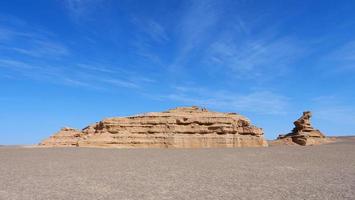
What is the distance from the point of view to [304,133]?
5838 centimetres

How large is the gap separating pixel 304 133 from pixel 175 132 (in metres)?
23.0

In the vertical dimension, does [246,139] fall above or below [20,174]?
above

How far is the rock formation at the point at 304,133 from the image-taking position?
57.6 meters

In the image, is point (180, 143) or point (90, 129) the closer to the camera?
point (180, 143)

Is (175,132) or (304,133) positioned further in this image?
(304,133)

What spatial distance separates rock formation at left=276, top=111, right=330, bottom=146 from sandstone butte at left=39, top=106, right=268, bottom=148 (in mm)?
11195

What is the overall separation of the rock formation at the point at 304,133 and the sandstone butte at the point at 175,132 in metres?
11.2

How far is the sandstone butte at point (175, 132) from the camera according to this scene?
45969 mm

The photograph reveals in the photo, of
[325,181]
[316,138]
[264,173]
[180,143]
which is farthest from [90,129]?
[325,181]

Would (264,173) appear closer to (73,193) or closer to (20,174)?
(73,193)

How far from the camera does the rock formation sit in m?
57.6

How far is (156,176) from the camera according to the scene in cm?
1573

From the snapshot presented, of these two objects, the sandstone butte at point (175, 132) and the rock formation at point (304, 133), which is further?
the rock formation at point (304, 133)

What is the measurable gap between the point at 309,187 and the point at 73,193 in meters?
7.78
